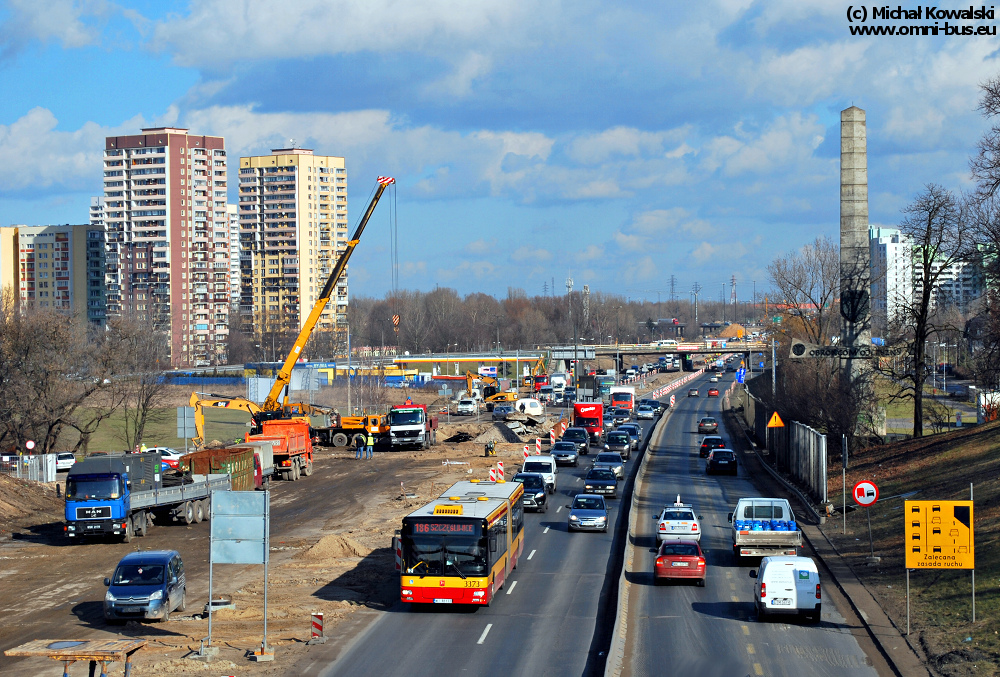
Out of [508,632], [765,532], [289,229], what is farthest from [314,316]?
[289,229]

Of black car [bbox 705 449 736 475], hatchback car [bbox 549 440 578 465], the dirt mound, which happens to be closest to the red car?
the dirt mound

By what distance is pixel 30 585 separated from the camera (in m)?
29.3

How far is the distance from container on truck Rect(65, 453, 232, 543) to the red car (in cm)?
2008

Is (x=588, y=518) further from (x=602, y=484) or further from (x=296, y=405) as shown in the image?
(x=296, y=405)

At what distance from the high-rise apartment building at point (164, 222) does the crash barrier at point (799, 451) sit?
403 feet

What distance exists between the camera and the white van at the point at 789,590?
23203 mm

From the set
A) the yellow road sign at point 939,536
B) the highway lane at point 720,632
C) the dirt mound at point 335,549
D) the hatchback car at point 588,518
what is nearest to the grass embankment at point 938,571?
the yellow road sign at point 939,536

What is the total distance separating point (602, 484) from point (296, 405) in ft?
93.8

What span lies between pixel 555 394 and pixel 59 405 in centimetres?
6999

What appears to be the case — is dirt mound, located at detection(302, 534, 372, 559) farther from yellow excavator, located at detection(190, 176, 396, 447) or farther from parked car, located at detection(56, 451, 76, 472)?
parked car, located at detection(56, 451, 76, 472)

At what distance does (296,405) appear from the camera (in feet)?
220

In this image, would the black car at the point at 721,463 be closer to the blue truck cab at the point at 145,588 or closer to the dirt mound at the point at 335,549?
the dirt mound at the point at 335,549

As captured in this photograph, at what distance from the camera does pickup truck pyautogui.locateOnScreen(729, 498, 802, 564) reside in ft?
101

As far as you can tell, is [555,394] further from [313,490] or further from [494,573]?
[494,573]
